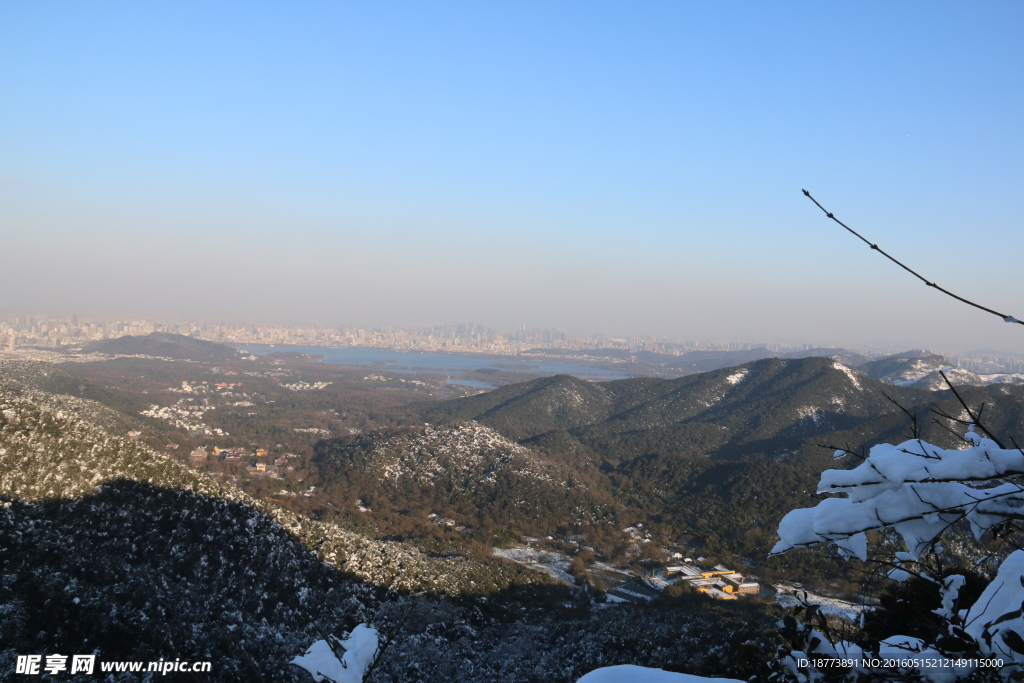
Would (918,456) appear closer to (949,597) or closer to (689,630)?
(949,597)

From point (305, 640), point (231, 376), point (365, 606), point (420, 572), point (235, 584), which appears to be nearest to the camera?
point (305, 640)

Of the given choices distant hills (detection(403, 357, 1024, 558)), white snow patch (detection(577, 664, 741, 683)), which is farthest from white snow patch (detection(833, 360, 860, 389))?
white snow patch (detection(577, 664, 741, 683))

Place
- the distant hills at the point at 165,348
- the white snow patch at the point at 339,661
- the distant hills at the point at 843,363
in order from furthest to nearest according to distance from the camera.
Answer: the distant hills at the point at 165,348, the distant hills at the point at 843,363, the white snow patch at the point at 339,661

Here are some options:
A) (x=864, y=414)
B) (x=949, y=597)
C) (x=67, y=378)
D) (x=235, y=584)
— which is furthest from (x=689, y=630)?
(x=67, y=378)

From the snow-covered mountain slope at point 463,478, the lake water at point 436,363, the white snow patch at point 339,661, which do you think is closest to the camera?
the white snow patch at point 339,661

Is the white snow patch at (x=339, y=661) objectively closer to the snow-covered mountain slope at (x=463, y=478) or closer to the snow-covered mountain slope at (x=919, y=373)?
the snow-covered mountain slope at (x=463, y=478)

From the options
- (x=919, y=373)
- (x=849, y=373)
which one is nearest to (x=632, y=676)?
(x=849, y=373)

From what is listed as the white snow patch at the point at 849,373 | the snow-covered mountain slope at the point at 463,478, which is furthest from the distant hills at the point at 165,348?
the white snow patch at the point at 849,373
